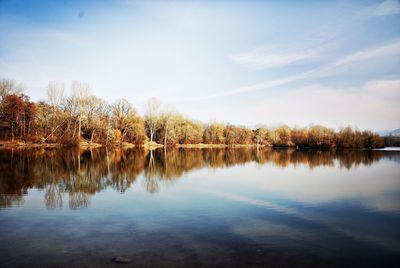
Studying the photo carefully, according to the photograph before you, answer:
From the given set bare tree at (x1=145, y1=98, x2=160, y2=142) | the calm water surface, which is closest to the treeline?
bare tree at (x1=145, y1=98, x2=160, y2=142)

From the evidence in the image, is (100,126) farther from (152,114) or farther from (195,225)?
(195,225)

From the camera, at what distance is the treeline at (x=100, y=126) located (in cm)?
5800

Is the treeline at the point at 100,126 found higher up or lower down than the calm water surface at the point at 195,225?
higher up

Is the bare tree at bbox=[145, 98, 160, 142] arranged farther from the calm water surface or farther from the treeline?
the calm water surface

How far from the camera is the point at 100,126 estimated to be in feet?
238

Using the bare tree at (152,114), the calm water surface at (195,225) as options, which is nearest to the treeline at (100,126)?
the bare tree at (152,114)

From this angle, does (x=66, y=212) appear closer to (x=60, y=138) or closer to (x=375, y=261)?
(x=375, y=261)

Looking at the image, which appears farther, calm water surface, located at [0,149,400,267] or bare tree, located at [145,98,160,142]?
bare tree, located at [145,98,160,142]

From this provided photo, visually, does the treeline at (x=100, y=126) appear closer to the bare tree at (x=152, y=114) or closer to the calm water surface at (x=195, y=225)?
the bare tree at (x=152, y=114)

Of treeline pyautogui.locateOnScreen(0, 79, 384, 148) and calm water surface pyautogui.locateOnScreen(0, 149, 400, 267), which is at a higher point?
treeline pyautogui.locateOnScreen(0, 79, 384, 148)

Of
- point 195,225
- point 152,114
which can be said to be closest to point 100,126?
point 152,114

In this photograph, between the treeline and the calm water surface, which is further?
the treeline

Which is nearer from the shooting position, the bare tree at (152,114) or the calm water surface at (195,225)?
the calm water surface at (195,225)

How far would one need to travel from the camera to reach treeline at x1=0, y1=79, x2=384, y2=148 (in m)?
58.0
